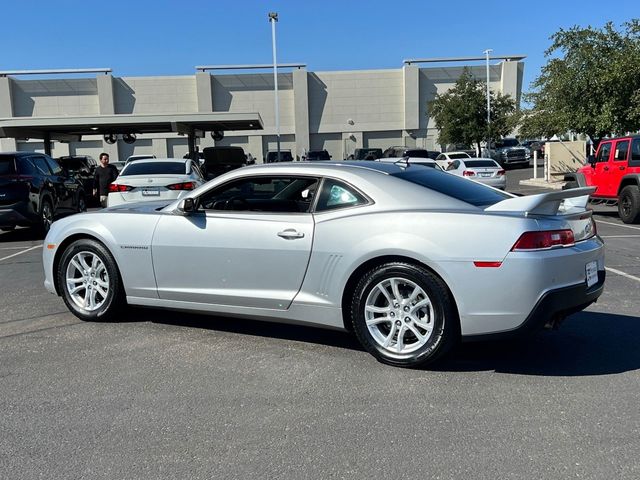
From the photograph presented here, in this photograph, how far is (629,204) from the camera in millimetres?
13109

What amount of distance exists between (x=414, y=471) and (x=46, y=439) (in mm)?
2080

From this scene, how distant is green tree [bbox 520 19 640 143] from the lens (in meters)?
18.8

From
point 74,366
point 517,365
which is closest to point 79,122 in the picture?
point 74,366

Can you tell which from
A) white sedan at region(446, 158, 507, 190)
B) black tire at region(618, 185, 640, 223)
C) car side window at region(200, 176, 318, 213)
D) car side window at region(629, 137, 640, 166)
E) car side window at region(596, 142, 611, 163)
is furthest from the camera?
white sedan at region(446, 158, 507, 190)

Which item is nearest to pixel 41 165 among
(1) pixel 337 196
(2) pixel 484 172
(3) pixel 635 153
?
(1) pixel 337 196

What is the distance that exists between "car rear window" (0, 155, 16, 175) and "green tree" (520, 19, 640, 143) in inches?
647

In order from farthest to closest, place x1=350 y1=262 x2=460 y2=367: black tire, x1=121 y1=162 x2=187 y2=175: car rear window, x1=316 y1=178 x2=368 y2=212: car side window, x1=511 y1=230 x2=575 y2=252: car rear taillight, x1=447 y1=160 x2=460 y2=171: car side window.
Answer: x1=447 y1=160 x2=460 y2=171: car side window, x1=121 y1=162 x2=187 y2=175: car rear window, x1=316 y1=178 x2=368 y2=212: car side window, x1=350 y1=262 x2=460 y2=367: black tire, x1=511 y1=230 x2=575 y2=252: car rear taillight

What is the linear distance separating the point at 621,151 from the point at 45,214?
488 inches

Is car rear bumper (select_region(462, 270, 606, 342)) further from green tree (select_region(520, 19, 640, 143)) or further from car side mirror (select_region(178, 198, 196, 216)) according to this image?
green tree (select_region(520, 19, 640, 143))

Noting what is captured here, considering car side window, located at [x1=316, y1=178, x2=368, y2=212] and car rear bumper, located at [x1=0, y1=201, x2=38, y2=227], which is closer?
car side window, located at [x1=316, y1=178, x2=368, y2=212]

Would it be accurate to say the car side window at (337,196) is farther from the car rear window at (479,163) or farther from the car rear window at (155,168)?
the car rear window at (479,163)

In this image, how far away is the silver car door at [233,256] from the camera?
15.4 ft

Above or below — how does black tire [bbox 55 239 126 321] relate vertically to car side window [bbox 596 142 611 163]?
below

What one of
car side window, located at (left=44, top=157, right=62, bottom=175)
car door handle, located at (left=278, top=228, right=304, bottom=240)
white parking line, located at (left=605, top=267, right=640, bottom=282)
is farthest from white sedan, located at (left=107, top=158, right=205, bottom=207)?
white parking line, located at (left=605, top=267, right=640, bottom=282)
